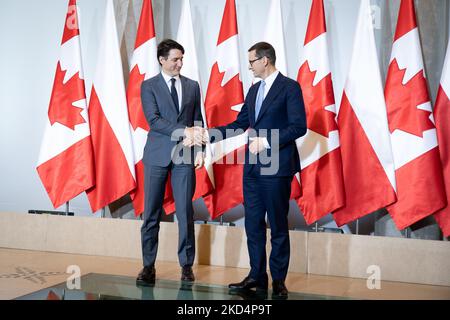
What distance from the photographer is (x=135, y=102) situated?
Result: 3982 millimetres

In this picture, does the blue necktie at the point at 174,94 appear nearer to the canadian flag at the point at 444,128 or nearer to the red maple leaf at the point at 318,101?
the red maple leaf at the point at 318,101

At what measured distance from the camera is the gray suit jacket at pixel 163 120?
3.06 metres

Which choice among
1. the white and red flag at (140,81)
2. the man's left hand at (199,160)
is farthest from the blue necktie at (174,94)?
the white and red flag at (140,81)

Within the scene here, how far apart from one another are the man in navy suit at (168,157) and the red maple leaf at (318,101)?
101cm

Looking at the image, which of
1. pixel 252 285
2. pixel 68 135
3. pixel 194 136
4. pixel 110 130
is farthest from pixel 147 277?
pixel 68 135

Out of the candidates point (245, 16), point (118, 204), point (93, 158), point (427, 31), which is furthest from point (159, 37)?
point (427, 31)

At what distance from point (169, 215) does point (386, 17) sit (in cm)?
240

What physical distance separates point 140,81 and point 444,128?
2.32 meters

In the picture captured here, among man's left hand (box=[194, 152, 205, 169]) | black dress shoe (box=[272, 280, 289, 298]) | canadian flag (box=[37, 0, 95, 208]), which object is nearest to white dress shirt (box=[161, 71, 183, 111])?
man's left hand (box=[194, 152, 205, 169])

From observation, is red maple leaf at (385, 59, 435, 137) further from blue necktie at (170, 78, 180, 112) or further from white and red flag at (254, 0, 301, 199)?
blue necktie at (170, 78, 180, 112)

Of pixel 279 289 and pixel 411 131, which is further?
pixel 411 131

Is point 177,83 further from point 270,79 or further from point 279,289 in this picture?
point 279,289

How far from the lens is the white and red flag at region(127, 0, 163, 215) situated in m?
3.96

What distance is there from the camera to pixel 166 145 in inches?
122
